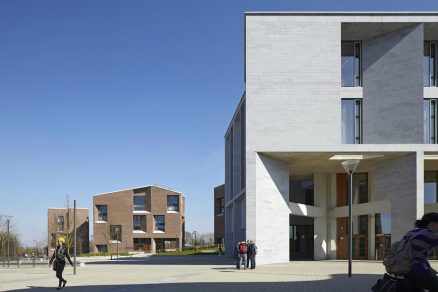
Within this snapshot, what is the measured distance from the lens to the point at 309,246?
145 feet

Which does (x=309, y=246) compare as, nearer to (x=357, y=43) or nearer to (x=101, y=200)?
(x=357, y=43)

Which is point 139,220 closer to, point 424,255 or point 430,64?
point 430,64

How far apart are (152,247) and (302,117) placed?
2017 inches

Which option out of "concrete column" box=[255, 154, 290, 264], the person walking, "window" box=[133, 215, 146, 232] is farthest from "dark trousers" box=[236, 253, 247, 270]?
"window" box=[133, 215, 146, 232]

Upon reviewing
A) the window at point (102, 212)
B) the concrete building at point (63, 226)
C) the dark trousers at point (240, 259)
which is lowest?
the concrete building at point (63, 226)

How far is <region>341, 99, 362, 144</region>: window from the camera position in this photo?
116ft

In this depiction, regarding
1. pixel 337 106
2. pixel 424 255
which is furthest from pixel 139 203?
pixel 424 255

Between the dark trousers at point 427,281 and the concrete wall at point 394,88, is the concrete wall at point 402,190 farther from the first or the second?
the dark trousers at point 427,281

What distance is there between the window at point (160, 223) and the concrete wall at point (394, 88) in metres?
50.3

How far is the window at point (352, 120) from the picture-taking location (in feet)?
116

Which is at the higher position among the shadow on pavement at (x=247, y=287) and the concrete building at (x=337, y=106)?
the concrete building at (x=337, y=106)

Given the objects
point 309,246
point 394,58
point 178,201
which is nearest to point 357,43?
point 394,58

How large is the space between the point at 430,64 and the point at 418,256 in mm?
33647

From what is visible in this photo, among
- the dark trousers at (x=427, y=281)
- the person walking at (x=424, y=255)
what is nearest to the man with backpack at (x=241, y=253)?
the person walking at (x=424, y=255)
